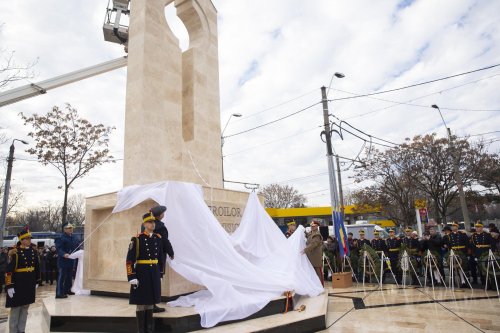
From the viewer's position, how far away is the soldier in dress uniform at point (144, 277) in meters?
4.64

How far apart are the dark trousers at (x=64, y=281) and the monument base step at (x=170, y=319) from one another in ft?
4.36

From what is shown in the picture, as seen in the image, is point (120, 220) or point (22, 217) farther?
point (22, 217)

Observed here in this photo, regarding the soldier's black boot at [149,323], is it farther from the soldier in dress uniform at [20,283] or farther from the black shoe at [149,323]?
the soldier in dress uniform at [20,283]

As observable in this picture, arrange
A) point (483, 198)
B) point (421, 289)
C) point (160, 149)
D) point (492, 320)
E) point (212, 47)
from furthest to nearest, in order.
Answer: point (483, 198) → point (212, 47) → point (421, 289) → point (160, 149) → point (492, 320)

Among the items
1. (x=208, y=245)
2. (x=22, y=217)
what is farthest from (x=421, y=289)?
(x=22, y=217)

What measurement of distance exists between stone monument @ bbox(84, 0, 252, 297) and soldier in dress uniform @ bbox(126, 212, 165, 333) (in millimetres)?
1459

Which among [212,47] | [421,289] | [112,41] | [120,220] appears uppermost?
[112,41]

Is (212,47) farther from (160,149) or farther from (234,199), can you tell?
(234,199)

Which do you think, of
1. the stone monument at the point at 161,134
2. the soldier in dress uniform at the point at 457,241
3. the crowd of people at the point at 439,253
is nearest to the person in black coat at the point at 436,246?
the crowd of people at the point at 439,253

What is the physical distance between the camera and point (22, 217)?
60.8 meters

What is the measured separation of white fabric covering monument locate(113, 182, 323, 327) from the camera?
18.5ft

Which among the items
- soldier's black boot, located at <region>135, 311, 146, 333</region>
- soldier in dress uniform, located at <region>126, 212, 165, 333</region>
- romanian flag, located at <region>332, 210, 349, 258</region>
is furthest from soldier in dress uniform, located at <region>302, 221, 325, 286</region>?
soldier's black boot, located at <region>135, 311, 146, 333</region>

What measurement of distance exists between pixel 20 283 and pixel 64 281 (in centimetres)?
244

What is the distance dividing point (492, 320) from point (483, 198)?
21710 mm
